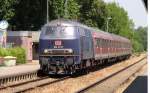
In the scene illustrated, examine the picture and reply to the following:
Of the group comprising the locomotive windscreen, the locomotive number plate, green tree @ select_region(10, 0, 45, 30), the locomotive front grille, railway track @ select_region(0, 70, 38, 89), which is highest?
green tree @ select_region(10, 0, 45, 30)

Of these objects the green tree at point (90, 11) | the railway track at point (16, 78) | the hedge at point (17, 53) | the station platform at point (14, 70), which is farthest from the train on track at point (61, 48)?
the green tree at point (90, 11)

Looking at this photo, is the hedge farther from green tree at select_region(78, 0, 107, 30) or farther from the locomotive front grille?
green tree at select_region(78, 0, 107, 30)

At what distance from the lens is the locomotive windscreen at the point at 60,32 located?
88.6 feet

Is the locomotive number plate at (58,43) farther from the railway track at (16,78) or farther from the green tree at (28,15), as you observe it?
A: the green tree at (28,15)

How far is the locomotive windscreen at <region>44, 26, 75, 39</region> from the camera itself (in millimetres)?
27016

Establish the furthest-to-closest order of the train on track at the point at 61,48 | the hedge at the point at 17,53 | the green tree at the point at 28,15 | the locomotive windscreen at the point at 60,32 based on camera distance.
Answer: the green tree at the point at 28,15
the hedge at the point at 17,53
the locomotive windscreen at the point at 60,32
the train on track at the point at 61,48

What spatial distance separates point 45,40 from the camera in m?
26.9

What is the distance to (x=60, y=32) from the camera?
88.8 ft

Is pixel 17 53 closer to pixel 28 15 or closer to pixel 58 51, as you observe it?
pixel 58 51

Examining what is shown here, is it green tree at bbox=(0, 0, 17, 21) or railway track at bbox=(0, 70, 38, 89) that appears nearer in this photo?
railway track at bbox=(0, 70, 38, 89)

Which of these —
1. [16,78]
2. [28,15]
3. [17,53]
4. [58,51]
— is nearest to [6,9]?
[28,15]

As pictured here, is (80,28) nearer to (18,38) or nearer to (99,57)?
(99,57)

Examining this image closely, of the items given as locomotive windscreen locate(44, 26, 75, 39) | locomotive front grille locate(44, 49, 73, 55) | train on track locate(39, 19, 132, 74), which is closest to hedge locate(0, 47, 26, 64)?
train on track locate(39, 19, 132, 74)

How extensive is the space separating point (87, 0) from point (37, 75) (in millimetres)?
62839
